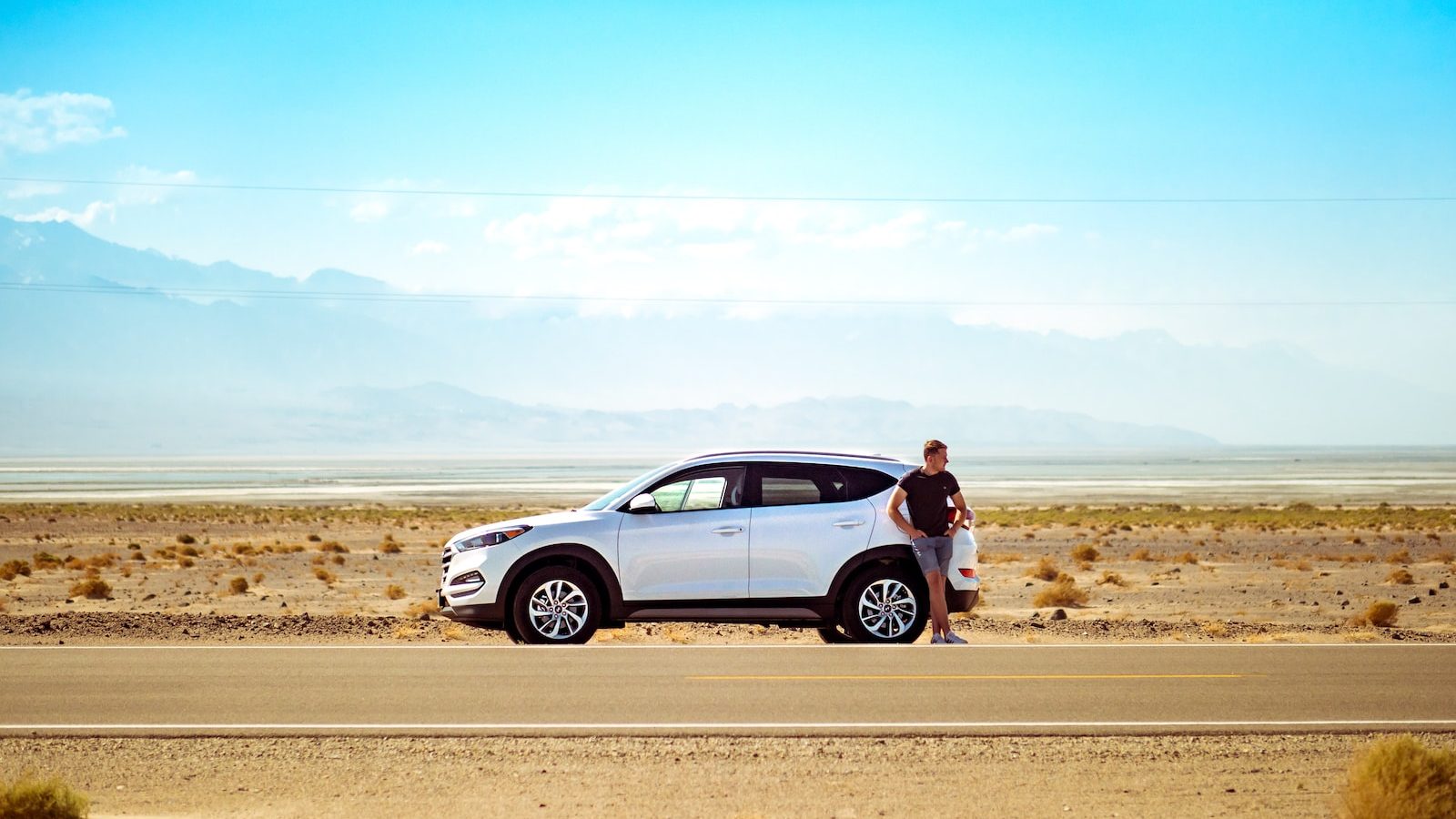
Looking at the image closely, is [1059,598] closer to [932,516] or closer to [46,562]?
[932,516]

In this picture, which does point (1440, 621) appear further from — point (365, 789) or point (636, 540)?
point (365, 789)

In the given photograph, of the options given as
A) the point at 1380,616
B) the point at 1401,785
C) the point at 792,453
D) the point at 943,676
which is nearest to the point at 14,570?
the point at 792,453

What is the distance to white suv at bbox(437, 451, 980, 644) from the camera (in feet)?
44.9

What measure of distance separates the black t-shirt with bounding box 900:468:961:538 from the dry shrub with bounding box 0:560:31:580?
22.8m

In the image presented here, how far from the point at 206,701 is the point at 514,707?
8.52 feet

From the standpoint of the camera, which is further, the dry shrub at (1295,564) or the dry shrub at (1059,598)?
the dry shrub at (1295,564)

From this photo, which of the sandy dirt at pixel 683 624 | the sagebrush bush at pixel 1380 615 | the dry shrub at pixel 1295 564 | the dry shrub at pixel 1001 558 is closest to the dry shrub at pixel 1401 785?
the sandy dirt at pixel 683 624

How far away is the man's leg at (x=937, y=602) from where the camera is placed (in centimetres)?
1374

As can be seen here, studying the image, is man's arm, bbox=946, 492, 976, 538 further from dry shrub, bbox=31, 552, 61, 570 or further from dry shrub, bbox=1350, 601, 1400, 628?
dry shrub, bbox=31, 552, 61, 570

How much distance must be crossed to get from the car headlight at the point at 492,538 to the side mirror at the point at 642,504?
1068mm

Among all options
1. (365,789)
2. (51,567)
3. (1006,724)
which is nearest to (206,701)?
(365,789)

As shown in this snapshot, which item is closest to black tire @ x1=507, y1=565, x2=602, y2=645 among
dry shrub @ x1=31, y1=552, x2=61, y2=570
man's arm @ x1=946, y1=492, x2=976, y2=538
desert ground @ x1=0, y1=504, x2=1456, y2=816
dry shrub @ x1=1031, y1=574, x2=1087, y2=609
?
desert ground @ x1=0, y1=504, x2=1456, y2=816

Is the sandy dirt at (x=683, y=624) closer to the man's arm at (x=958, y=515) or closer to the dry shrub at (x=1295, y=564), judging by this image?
the dry shrub at (x=1295, y=564)

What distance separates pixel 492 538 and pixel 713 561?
2.28 meters
